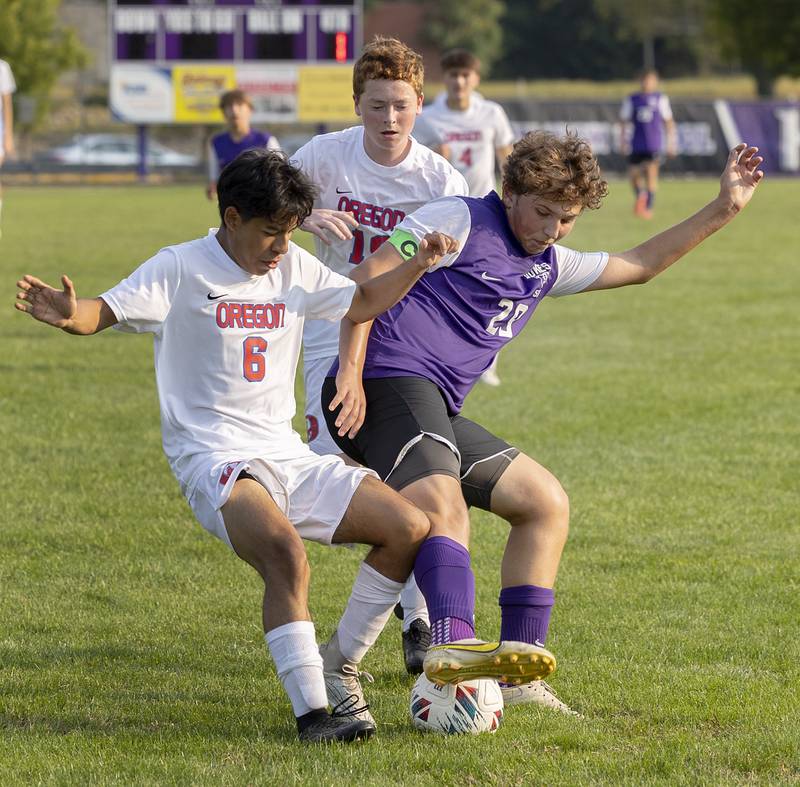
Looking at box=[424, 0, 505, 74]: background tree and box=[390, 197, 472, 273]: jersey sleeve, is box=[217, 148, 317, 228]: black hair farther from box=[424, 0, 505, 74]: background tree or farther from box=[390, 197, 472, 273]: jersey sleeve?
box=[424, 0, 505, 74]: background tree

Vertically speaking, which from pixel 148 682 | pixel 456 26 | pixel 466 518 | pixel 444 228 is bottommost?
pixel 456 26

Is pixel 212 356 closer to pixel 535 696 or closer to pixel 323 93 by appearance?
pixel 535 696

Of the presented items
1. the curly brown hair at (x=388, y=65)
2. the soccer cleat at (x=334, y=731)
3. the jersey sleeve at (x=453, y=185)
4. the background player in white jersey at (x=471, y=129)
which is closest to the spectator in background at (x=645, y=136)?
the background player in white jersey at (x=471, y=129)

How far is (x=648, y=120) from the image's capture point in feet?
85.9

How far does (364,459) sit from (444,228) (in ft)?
2.50

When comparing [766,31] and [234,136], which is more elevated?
[234,136]

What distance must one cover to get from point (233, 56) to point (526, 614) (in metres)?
30.7

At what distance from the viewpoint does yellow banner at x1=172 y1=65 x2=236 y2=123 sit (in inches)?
1339

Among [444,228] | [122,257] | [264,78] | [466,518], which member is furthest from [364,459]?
[264,78]

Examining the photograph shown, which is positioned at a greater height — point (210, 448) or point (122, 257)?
point (210, 448)

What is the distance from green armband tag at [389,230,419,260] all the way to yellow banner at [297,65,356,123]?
30.1m

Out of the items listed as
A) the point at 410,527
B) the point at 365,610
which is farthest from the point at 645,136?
the point at 410,527

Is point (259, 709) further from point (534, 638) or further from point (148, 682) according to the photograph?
point (534, 638)

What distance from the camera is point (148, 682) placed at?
4.47 m
